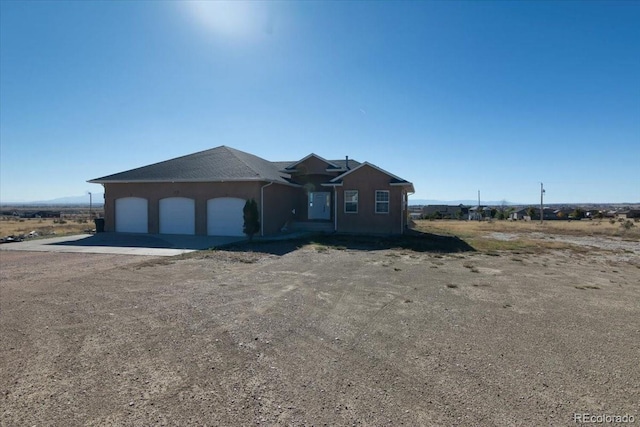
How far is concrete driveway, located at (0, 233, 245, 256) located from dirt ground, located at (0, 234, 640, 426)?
5022 millimetres

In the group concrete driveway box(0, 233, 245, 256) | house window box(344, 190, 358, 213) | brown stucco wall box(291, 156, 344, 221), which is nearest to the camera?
concrete driveway box(0, 233, 245, 256)

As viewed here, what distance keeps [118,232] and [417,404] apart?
2165 cm

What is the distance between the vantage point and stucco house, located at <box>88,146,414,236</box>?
762 inches

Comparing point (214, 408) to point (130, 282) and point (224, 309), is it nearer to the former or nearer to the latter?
point (224, 309)

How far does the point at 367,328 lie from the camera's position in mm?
5473

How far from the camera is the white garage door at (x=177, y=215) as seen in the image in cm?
1995

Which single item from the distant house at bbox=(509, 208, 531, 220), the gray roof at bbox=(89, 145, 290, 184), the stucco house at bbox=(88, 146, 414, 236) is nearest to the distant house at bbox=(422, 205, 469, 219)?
the distant house at bbox=(509, 208, 531, 220)

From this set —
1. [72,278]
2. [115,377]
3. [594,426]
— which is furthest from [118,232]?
[594,426]

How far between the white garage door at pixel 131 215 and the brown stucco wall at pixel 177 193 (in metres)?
0.28

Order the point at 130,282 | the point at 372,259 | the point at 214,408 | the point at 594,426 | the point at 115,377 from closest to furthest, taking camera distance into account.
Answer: the point at 594,426
the point at 214,408
the point at 115,377
the point at 130,282
the point at 372,259

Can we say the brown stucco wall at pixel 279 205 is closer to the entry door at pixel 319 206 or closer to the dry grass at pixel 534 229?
the entry door at pixel 319 206

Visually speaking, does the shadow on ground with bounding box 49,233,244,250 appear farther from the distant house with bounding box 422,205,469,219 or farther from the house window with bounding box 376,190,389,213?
the distant house with bounding box 422,205,469,219

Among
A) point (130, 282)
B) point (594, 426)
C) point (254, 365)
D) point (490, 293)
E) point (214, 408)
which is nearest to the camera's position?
point (594, 426)

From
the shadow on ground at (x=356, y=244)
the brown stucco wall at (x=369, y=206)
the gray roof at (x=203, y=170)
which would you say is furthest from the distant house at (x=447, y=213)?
the shadow on ground at (x=356, y=244)
